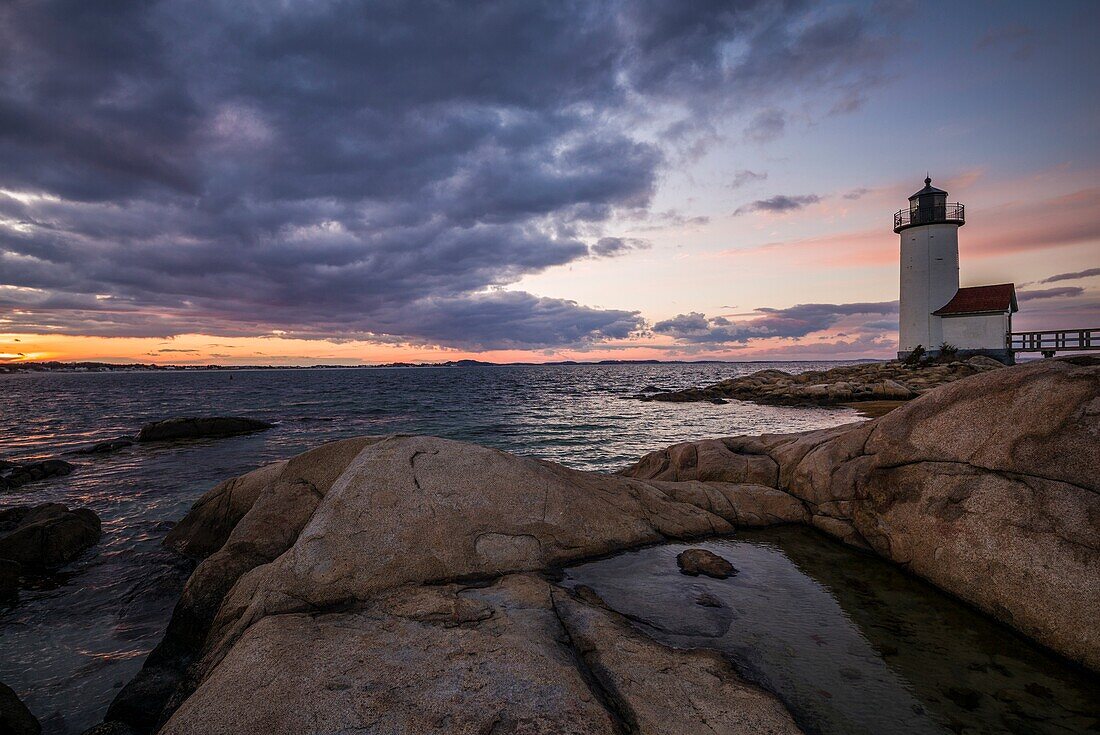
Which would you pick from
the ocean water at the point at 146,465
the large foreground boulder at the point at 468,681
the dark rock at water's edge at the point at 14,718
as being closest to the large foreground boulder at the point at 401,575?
the large foreground boulder at the point at 468,681

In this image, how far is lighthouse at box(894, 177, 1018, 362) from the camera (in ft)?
127

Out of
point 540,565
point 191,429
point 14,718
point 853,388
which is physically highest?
point 540,565

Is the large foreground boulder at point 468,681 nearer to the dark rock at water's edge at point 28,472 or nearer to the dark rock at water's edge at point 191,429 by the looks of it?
the dark rock at water's edge at point 28,472

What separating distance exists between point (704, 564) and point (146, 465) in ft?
69.5

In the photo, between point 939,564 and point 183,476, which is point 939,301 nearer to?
point 939,564

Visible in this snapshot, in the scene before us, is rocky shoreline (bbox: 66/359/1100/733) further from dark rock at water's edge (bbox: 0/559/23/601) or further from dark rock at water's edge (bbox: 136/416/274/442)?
dark rock at water's edge (bbox: 136/416/274/442)

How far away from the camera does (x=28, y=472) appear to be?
54.2ft

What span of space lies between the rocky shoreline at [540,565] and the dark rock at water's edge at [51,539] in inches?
212

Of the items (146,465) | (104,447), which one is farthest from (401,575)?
(104,447)

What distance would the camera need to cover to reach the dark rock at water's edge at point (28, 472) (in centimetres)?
1562

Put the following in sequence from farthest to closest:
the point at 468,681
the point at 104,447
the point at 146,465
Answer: the point at 104,447 → the point at 146,465 → the point at 468,681

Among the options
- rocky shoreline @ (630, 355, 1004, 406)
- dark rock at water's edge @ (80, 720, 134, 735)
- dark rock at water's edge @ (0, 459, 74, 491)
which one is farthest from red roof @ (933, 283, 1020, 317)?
dark rock at water's edge @ (0, 459, 74, 491)

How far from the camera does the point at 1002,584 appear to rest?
5.10 metres

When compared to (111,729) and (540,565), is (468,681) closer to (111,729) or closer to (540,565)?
(540,565)
